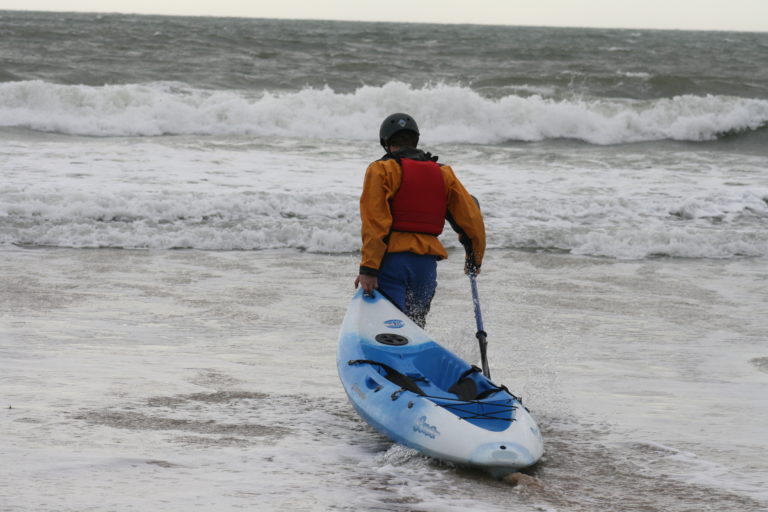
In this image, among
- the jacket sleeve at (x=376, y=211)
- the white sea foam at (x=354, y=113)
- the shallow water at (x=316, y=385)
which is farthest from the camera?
the white sea foam at (x=354, y=113)

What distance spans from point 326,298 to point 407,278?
2.96 m

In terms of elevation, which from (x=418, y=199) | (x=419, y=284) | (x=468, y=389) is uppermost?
(x=418, y=199)

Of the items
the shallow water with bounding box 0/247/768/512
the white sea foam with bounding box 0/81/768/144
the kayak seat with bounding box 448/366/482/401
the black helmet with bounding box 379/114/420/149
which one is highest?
the black helmet with bounding box 379/114/420/149

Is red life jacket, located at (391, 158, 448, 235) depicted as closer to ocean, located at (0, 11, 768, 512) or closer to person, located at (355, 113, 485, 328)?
person, located at (355, 113, 485, 328)

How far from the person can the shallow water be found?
2.43 ft

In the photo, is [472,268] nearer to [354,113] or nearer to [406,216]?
[406,216]

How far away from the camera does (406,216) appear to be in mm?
5133

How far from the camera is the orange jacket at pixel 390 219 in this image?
5.04 metres

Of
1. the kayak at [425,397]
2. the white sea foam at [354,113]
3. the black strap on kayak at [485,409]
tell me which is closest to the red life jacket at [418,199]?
the kayak at [425,397]

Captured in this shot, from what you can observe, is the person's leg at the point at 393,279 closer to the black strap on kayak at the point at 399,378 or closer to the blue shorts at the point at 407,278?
the blue shorts at the point at 407,278

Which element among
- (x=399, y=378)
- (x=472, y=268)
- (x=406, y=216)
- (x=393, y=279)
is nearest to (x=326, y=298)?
(x=472, y=268)

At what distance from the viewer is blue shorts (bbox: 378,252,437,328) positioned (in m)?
5.20

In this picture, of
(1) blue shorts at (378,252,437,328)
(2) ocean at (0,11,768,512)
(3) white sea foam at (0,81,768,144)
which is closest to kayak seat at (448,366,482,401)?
(2) ocean at (0,11,768,512)

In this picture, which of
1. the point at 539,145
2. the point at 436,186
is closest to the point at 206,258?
the point at 436,186
